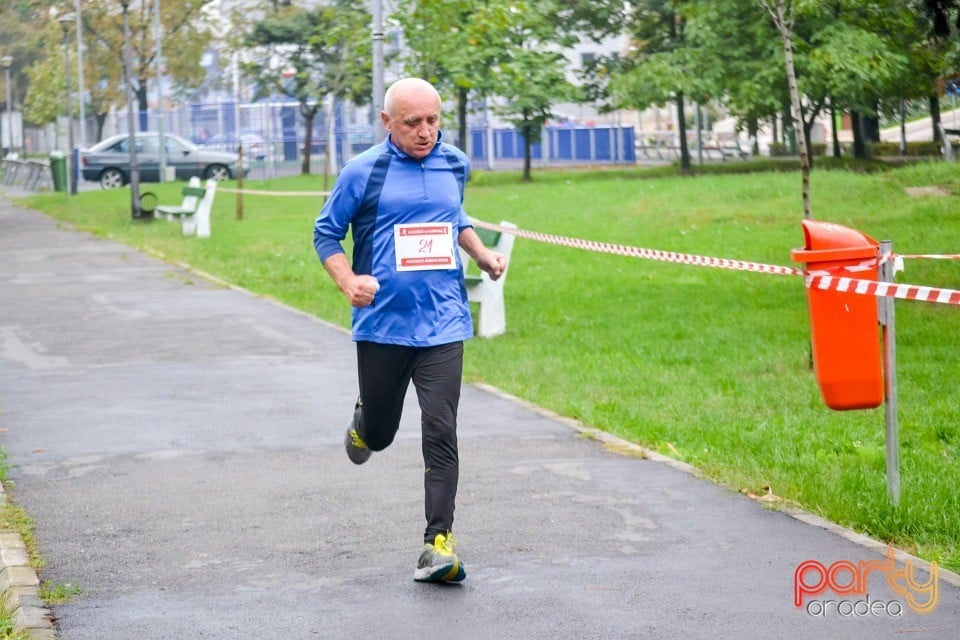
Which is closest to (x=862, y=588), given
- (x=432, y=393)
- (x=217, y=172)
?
(x=432, y=393)

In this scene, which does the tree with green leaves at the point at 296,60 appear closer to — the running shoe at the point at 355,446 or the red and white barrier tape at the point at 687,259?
the red and white barrier tape at the point at 687,259

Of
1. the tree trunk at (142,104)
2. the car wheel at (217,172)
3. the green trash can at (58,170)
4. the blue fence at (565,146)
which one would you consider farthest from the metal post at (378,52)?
the tree trunk at (142,104)

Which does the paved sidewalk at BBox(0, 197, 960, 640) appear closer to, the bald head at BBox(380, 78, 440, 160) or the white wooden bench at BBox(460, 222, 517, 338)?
the bald head at BBox(380, 78, 440, 160)

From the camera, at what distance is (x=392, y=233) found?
237 inches

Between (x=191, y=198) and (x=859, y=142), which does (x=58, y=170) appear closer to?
(x=191, y=198)

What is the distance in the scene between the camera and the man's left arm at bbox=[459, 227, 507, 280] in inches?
243

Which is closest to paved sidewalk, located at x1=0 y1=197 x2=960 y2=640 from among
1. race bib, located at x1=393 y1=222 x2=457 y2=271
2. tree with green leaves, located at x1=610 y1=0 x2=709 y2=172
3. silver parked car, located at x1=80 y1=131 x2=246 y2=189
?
race bib, located at x1=393 y1=222 x2=457 y2=271

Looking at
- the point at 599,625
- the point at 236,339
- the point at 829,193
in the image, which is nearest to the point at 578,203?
the point at 829,193

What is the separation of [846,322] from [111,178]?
43.5 metres

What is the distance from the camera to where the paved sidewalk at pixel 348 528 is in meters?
5.44

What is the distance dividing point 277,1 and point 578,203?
89.3 ft

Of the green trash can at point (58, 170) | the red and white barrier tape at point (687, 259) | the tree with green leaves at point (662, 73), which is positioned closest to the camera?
the red and white barrier tape at point (687, 259)

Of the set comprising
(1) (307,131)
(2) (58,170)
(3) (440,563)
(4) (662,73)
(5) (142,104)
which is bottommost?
(3) (440,563)

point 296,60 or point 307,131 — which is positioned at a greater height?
point 296,60
